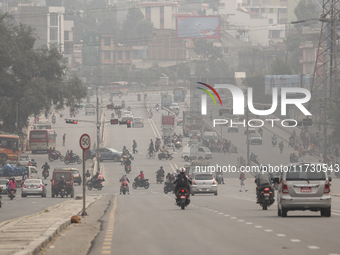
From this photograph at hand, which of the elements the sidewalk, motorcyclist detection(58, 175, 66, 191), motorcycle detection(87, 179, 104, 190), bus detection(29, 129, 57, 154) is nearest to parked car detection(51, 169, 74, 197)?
motorcyclist detection(58, 175, 66, 191)

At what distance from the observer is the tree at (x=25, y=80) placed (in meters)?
61.5

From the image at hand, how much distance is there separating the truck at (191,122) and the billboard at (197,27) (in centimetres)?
8563

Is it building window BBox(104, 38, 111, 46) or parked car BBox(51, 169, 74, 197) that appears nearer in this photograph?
parked car BBox(51, 169, 74, 197)

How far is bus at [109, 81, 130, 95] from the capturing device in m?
141

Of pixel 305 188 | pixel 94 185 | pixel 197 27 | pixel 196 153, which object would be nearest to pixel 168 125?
pixel 196 153

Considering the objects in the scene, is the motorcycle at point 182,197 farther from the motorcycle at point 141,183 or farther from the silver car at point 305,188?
the motorcycle at point 141,183

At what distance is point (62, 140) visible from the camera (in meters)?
80.2

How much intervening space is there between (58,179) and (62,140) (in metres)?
43.8

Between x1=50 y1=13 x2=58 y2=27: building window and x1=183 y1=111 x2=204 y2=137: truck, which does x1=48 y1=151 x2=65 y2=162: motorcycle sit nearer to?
x1=183 y1=111 x2=204 y2=137: truck

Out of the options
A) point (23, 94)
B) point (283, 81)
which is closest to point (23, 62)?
point (23, 94)

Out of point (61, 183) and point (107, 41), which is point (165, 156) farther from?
point (107, 41)

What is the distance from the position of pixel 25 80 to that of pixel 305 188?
5270 centimetres

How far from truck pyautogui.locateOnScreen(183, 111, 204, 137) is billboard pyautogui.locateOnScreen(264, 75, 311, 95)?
18.6 metres

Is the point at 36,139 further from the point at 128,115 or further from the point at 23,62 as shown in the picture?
the point at 128,115
